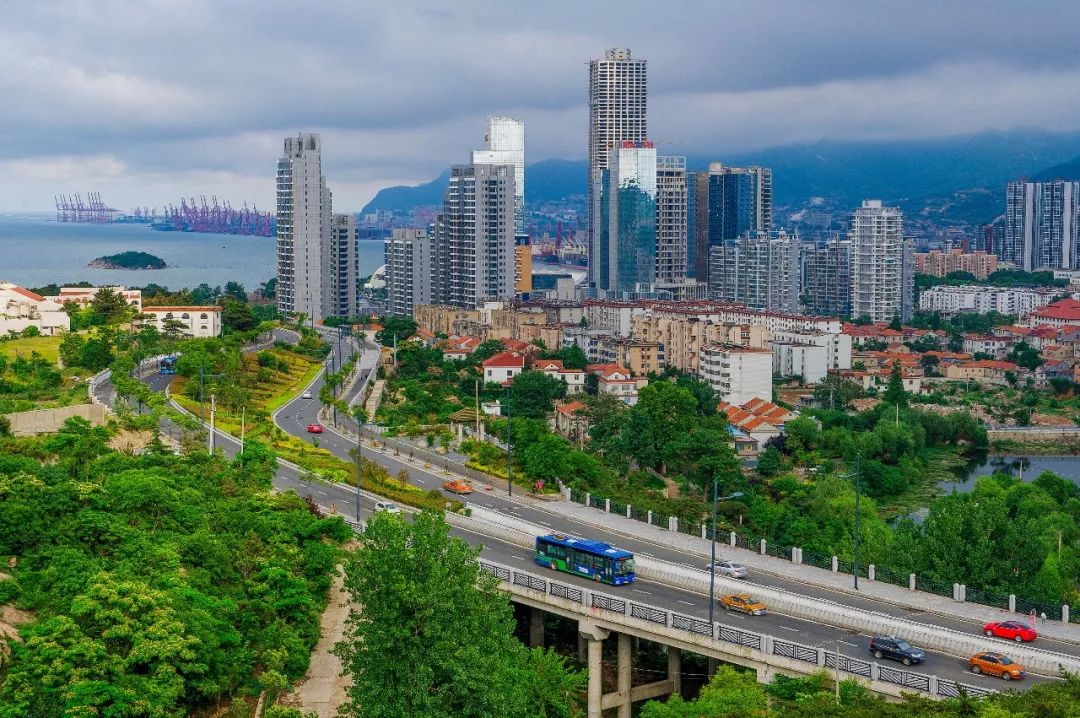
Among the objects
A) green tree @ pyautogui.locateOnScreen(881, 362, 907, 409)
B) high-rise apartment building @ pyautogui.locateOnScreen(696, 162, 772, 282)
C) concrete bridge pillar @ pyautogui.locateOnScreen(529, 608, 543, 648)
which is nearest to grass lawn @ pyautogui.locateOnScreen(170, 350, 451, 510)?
concrete bridge pillar @ pyautogui.locateOnScreen(529, 608, 543, 648)

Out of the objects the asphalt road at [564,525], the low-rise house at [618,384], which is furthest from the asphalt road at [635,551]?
the low-rise house at [618,384]

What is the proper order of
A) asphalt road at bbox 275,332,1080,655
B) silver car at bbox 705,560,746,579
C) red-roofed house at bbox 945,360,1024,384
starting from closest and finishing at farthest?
asphalt road at bbox 275,332,1080,655, silver car at bbox 705,560,746,579, red-roofed house at bbox 945,360,1024,384

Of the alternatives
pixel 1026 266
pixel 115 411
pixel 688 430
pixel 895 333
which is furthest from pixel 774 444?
pixel 1026 266

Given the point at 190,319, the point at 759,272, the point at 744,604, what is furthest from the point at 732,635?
the point at 759,272

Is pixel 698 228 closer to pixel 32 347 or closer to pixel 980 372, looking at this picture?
pixel 980 372

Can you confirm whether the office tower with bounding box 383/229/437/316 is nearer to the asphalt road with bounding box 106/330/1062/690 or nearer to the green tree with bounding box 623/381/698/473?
the green tree with bounding box 623/381/698/473

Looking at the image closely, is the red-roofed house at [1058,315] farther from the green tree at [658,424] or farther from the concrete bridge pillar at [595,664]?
the concrete bridge pillar at [595,664]
